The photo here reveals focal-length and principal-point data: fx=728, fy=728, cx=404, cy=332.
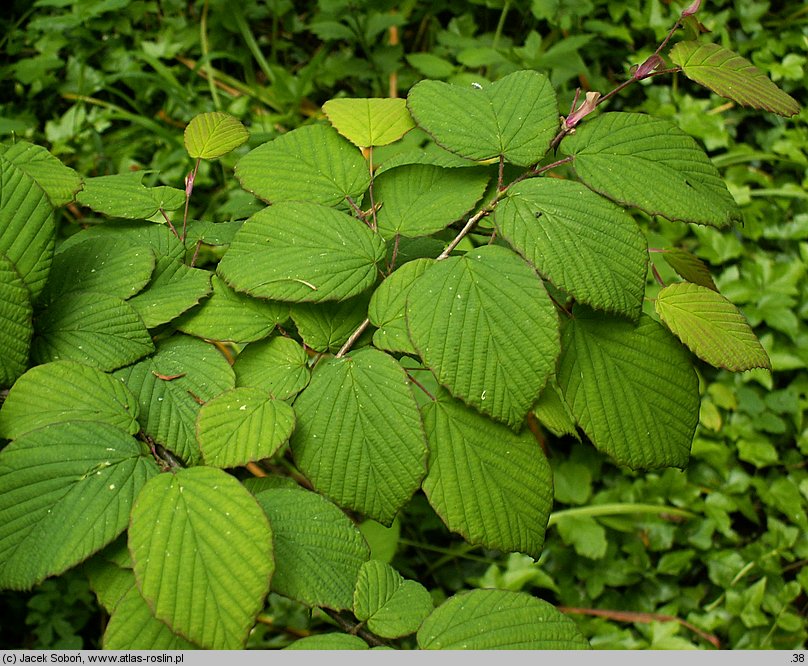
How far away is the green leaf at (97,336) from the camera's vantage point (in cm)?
67

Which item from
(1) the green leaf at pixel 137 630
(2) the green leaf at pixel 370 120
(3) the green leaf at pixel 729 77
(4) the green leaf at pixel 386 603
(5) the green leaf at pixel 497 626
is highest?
(3) the green leaf at pixel 729 77

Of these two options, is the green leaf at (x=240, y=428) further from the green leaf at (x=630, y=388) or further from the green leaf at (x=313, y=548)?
the green leaf at (x=630, y=388)

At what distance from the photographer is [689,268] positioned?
0.81 metres

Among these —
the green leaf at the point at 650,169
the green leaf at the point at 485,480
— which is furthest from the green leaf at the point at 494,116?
the green leaf at the point at 485,480

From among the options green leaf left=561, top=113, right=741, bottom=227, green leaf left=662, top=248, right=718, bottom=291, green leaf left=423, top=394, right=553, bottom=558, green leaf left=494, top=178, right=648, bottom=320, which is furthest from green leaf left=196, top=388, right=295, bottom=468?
green leaf left=662, top=248, right=718, bottom=291

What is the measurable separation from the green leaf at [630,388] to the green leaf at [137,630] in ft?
1.23

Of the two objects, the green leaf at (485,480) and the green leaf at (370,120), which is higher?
the green leaf at (370,120)

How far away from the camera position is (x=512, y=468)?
634 mm

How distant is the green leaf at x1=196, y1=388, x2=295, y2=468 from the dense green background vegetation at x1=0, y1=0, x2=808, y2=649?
0.87 meters

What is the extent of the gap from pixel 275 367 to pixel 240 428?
81mm

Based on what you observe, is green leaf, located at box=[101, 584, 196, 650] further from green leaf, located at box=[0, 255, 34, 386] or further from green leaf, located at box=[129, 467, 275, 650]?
green leaf, located at box=[0, 255, 34, 386]

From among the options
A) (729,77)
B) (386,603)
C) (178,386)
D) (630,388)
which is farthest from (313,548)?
(729,77)

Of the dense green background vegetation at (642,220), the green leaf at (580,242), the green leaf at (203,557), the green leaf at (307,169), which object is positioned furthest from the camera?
the dense green background vegetation at (642,220)

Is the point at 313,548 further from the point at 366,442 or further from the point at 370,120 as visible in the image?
the point at 370,120
